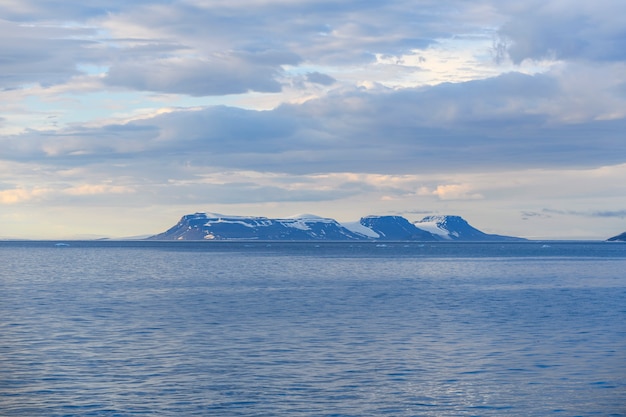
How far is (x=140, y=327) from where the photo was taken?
163 feet

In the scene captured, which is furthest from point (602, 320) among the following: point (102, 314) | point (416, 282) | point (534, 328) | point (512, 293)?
point (416, 282)

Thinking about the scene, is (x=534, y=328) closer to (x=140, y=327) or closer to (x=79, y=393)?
(x=140, y=327)

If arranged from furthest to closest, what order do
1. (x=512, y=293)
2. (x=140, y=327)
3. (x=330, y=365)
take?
(x=512, y=293) → (x=140, y=327) → (x=330, y=365)

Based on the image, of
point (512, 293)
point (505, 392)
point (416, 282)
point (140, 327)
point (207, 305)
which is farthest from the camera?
point (416, 282)

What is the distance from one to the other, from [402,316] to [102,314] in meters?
20.6

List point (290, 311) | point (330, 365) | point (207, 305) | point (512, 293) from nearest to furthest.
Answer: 1. point (330, 365)
2. point (290, 311)
3. point (207, 305)
4. point (512, 293)

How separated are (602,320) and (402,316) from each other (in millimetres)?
12960

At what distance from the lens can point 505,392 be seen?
30062mm

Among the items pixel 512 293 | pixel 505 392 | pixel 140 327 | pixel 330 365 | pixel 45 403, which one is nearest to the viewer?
pixel 45 403

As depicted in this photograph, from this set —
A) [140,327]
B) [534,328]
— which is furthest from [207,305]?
[534,328]

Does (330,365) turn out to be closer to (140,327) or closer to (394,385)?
(394,385)

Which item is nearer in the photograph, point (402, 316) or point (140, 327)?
point (140, 327)

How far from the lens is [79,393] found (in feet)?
97.2

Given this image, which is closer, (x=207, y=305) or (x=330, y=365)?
(x=330, y=365)
